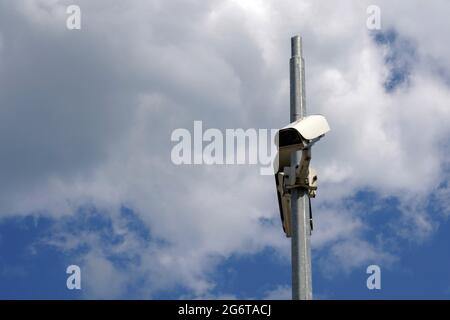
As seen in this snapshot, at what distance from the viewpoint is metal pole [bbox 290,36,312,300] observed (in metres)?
11.3

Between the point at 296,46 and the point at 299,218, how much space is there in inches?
131

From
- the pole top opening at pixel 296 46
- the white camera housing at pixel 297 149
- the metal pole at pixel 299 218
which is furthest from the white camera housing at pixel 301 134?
the pole top opening at pixel 296 46

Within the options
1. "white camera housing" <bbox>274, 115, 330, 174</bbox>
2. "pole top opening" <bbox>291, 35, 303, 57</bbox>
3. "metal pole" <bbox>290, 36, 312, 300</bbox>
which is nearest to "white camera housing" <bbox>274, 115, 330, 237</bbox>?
"white camera housing" <bbox>274, 115, 330, 174</bbox>

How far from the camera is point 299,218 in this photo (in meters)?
11.5

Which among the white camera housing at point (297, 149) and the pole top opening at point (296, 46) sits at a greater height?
the pole top opening at point (296, 46)

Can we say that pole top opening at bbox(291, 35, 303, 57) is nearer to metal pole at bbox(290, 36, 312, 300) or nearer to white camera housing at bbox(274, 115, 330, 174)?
metal pole at bbox(290, 36, 312, 300)

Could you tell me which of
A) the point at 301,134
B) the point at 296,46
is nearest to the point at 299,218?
the point at 301,134

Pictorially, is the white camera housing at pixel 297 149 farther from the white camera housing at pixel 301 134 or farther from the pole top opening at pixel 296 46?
the pole top opening at pixel 296 46

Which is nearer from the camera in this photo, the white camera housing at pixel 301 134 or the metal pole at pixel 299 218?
the metal pole at pixel 299 218

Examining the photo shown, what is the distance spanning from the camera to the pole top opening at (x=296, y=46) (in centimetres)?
1192

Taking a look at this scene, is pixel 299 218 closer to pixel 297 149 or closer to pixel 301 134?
pixel 297 149
